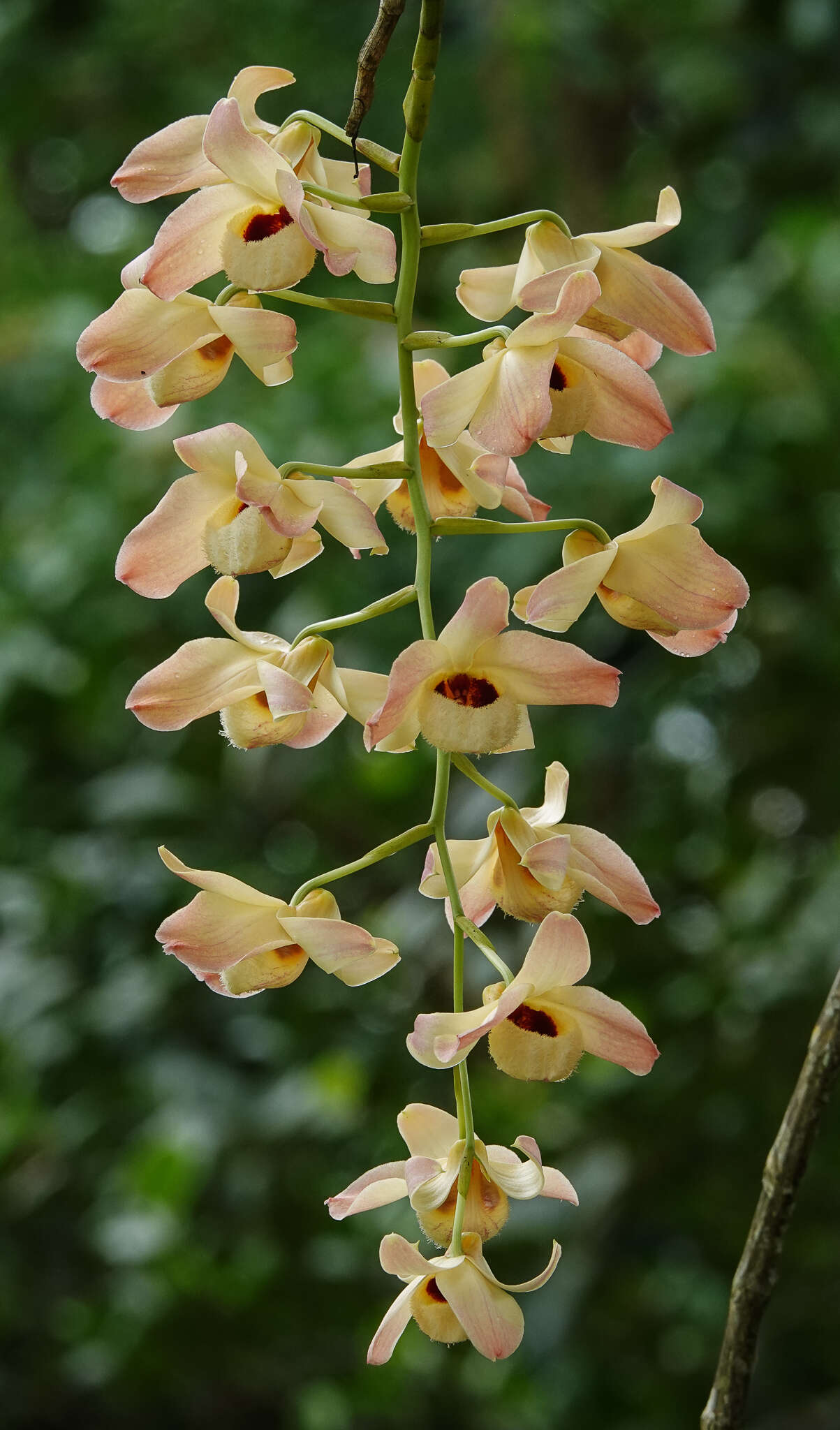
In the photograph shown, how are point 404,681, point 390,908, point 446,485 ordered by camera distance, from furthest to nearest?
point 390,908
point 446,485
point 404,681

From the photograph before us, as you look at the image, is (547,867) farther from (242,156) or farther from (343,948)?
(242,156)

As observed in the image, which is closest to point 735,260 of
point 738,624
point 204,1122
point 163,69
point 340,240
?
point 738,624

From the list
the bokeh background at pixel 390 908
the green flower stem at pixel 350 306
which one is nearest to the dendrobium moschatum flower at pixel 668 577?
the green flower stem at pixel 350 306

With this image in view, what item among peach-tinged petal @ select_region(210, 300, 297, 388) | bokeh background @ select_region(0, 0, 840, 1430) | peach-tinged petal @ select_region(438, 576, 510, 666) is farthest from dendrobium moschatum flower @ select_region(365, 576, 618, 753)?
bokeh background @ select_region(0, 0, 840, 1430)

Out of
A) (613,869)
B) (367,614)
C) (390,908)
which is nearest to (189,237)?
(367,614)

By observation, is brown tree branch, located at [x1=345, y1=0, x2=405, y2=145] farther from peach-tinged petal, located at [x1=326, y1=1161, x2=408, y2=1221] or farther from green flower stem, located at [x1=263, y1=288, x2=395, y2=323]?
peach-tinged petal, located at [x1=326, y1=1161, x2=408, y2=1221]

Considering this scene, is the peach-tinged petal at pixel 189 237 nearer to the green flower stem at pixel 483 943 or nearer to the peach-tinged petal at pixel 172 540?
the peach-tinged petal at pixel 172 540
